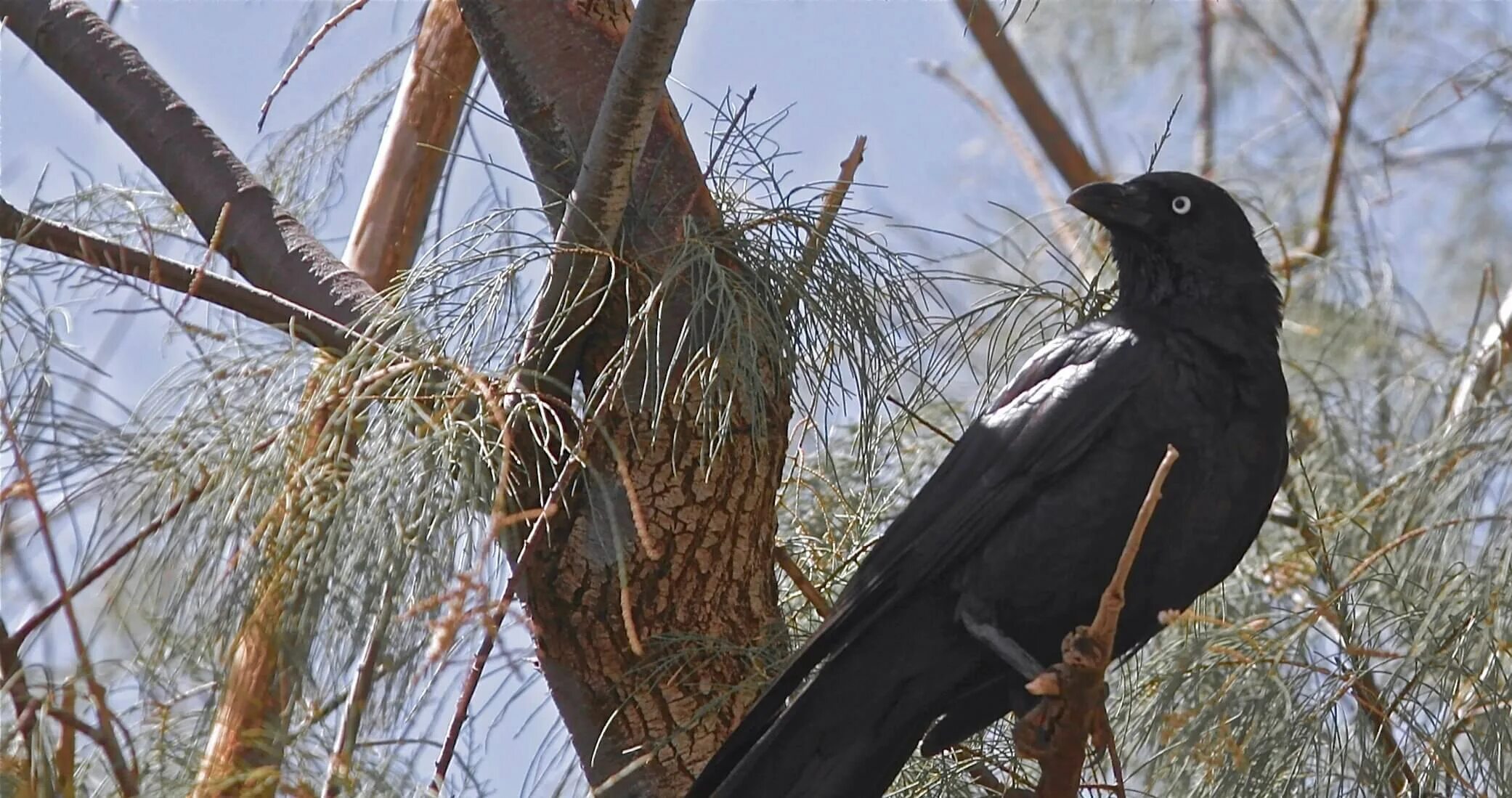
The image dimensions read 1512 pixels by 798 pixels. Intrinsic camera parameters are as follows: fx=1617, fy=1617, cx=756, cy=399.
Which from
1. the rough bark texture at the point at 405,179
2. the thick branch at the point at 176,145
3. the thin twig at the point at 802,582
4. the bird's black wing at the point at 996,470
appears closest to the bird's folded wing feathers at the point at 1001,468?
the bird's black wing at the point at 996,470

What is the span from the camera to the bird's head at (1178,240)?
2.86 meters

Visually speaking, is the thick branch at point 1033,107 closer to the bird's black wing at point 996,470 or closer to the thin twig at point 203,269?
the bird's black wing at point 996,470

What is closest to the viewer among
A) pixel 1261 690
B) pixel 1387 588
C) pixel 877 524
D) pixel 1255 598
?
pixel 1261 690

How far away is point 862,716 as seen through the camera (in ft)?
8.51

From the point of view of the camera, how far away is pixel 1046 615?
8.61 ft

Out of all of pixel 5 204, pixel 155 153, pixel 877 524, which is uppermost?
pixel 155 153

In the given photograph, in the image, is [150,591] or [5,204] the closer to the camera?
[150,591]

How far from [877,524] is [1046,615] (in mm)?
737

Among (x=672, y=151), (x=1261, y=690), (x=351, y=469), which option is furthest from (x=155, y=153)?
(x=1261, y=690)

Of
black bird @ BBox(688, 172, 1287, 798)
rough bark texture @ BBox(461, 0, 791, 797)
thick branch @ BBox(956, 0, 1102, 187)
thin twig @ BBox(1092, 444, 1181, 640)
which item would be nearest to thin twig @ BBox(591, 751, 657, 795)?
rough bark texture @ BBox(461, 0, 791, 797)

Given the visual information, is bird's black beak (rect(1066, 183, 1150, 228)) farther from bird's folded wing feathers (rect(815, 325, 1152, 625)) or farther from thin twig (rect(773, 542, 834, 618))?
thin twig (rect(773, 542, 834, 618))

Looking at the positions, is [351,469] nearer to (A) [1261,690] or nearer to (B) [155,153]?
(B) [155,153]

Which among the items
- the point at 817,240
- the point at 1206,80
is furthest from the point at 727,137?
the point at 1206,80

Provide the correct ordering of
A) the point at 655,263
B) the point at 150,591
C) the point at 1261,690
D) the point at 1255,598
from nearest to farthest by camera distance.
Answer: the point at 150,591
the point at 655,263
the point at 1261,690
the point at 1255,598
